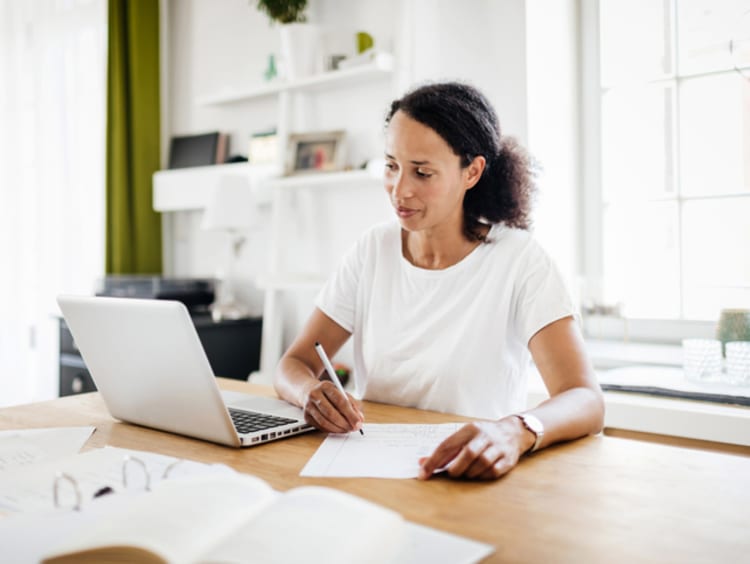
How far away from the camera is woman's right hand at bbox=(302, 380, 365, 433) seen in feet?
3.66

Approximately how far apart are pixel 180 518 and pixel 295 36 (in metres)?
2.35

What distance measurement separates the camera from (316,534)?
23.0 inches

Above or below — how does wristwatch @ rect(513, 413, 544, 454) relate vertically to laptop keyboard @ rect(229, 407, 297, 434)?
above

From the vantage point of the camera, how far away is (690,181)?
228 centimetres

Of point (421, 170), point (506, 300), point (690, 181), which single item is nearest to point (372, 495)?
point (506, 300)

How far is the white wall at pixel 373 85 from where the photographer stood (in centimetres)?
232

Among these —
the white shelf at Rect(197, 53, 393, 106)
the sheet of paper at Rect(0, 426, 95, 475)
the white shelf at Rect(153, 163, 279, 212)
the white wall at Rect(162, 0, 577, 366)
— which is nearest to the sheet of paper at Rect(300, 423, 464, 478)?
the sheet of paper at Rect(0, 426, 95, 475)

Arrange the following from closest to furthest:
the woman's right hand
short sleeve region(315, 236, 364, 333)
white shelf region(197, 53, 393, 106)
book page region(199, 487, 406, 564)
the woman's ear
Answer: book page region(199, 487, 406, 564)
the woman's right hand
the woman's ear
short sleeve region(315, 236, 364, 333)
white shelf region(197, 53, 393, 106)

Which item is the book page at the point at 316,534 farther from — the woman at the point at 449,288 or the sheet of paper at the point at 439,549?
the woman at the point at 449,288

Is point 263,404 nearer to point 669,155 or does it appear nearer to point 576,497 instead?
point 576,497

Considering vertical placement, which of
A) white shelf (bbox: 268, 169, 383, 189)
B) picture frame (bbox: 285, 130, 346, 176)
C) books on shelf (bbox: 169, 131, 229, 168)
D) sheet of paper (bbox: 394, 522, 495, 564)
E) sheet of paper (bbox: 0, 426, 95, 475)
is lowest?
sheet of paper (bbox: 394, 522, 495, 564)

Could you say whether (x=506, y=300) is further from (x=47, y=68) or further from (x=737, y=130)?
(x=47, y=68)

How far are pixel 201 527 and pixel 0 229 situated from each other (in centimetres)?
301

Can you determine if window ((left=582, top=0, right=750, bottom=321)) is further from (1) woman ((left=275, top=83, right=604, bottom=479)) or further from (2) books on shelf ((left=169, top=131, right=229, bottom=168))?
(2) books on shelf ((left=169, top=131, right=229, bottom=168))
